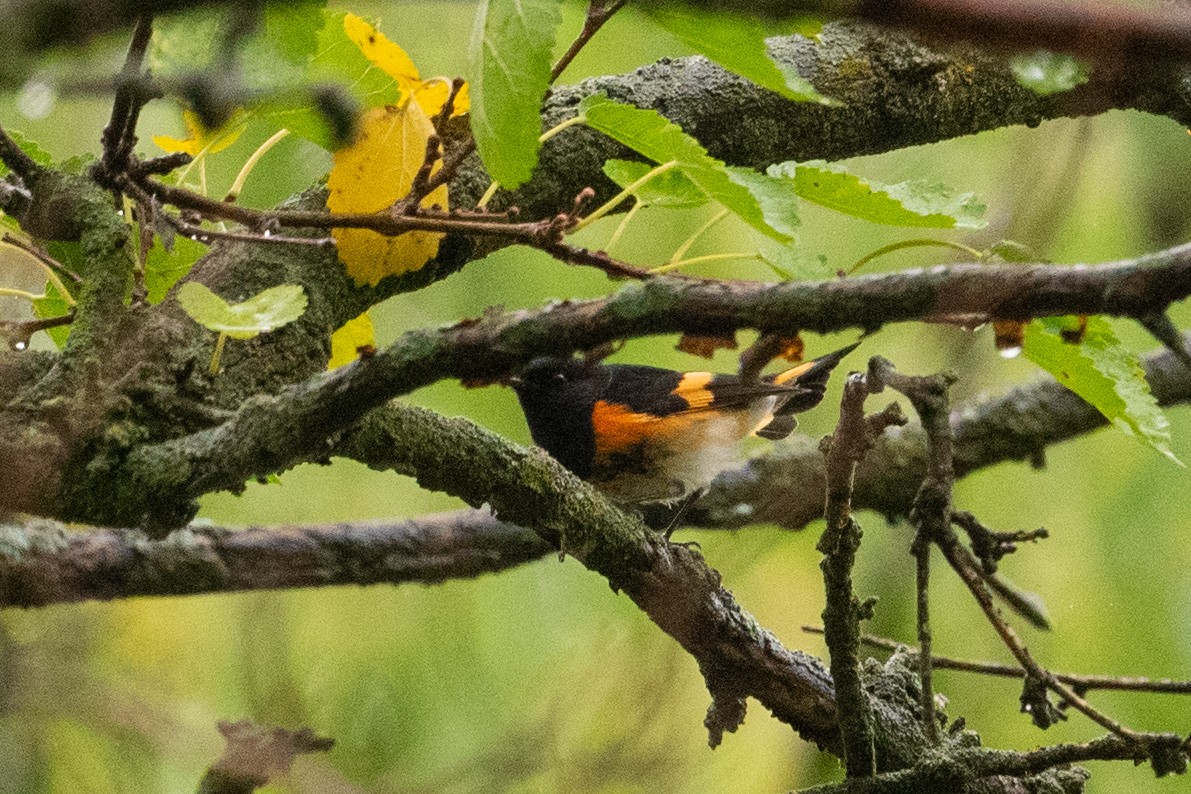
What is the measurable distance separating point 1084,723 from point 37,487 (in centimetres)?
357

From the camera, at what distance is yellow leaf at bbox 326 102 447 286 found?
154cm

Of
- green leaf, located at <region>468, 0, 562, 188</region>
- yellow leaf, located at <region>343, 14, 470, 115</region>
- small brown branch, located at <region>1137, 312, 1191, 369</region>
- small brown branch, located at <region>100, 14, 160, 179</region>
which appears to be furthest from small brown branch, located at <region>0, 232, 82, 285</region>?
small brown branch, located at <region>1137, 312, 1191, 369</region>

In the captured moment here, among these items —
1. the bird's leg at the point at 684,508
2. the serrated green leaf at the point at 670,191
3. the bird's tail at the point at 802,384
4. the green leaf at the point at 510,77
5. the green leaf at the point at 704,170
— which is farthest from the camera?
the bird's leg at the point at 684,508

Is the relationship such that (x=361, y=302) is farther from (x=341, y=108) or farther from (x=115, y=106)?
Result: (x=341, y=108)

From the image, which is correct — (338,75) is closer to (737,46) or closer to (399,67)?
(399,67)

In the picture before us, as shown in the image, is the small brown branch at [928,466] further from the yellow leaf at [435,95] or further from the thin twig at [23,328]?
the thin twig at [23,328]

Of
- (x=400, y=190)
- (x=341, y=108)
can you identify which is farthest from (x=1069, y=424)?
(x=341, y=108)

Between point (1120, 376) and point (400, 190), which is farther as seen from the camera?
point (400, 190)

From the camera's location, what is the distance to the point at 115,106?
1.30 m

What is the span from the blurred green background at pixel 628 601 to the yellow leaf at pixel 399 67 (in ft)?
3.55

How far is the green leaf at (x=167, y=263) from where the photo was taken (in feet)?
5.19

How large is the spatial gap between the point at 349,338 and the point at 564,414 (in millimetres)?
1303

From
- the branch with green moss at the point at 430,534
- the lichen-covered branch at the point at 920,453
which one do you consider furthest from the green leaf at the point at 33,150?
the lichen-covered branch at the point at 920,453

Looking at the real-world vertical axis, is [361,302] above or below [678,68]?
below
